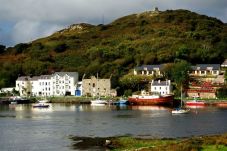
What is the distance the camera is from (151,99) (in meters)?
144

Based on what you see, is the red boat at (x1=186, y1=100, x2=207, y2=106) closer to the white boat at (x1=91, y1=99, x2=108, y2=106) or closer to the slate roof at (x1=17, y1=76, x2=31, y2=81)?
the white boat at (x1=91, y1=99, x2=108, y2=106)

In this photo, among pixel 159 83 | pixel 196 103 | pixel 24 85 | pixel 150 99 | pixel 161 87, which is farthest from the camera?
pixel 24 85

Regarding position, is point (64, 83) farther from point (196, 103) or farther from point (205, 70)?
point (196, 103)

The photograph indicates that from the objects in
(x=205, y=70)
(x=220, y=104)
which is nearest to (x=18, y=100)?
(x=205, y=70)

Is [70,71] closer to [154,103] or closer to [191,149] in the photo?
[154,103]

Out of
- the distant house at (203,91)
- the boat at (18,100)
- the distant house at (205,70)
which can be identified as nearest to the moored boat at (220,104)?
the distant house at (203,91)

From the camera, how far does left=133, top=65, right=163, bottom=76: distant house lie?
6929 inches

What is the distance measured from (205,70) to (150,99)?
33.2 meters

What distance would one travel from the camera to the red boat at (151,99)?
140750mm

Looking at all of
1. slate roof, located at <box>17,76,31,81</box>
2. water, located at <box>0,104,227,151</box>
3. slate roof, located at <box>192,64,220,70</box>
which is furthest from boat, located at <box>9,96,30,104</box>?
water, located at <box>0,104,227,151</box>

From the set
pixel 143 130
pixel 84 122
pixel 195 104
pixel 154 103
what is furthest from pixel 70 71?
pixel 143 130

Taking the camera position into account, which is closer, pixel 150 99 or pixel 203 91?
pixel 150 99

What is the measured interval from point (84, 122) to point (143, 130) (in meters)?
17.5

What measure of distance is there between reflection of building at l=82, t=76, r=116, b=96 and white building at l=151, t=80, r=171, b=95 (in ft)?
49.6
